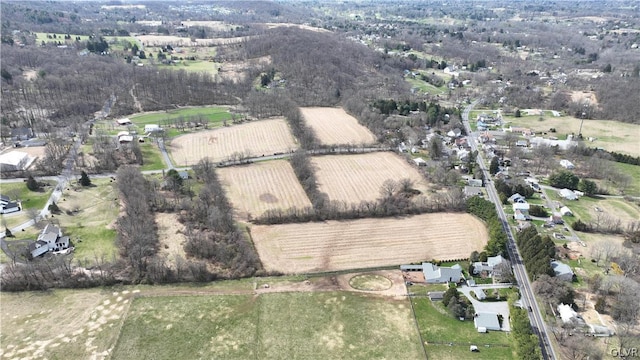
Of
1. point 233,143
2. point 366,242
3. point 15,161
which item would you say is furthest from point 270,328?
point 15,161

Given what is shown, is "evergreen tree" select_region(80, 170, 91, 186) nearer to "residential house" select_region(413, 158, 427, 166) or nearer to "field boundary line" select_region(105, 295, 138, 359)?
"field boundary line" select_region(105, 295, 138, 359)

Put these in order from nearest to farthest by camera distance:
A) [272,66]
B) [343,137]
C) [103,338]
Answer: [103,338]
[343,137]
[272,66]

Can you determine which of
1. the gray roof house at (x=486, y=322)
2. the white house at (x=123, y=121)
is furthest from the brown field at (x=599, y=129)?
the white house at (x=123, y=121)

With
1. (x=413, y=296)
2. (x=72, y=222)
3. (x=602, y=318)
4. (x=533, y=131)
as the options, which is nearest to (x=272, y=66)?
(x=533, y=131)

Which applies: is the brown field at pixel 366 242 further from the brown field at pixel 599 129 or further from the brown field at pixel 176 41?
the brown field at pixel 176 41

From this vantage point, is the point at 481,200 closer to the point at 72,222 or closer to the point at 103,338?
the point at 103,338
